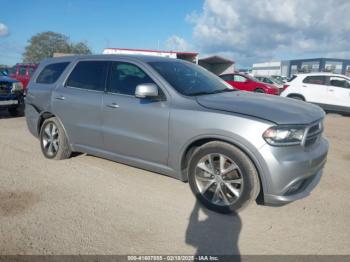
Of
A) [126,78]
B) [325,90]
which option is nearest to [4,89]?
[126,78]

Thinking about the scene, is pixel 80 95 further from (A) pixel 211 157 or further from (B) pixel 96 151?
(A) pixel 211 157

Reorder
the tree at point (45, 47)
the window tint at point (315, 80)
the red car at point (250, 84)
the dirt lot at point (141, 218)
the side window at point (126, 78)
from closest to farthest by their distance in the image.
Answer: the dirt lot at point (141, 218), the side window at point (126, 78), the window tint at point (315, 80), the red car at point (250, 84), the tree at point (45, 47)

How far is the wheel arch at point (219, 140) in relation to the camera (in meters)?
3.29

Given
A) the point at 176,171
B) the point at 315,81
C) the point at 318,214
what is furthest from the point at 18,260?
the point at 315,81

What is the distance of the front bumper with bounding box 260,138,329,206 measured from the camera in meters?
3.19

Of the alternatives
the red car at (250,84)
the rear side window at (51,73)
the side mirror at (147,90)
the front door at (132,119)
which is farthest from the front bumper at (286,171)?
the red car at (250,84)

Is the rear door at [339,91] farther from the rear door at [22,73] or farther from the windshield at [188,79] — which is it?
the rear door at [22,73]

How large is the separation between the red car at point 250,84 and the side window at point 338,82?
4.74 m

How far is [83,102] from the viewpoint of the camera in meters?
4.77

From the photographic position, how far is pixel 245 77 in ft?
59.0

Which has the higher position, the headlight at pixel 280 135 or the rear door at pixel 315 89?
the rear door at pixel 315 89

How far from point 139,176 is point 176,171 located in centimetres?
99

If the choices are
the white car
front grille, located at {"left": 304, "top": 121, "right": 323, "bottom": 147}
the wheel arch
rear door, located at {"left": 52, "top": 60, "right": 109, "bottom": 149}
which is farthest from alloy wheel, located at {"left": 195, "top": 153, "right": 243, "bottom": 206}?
the white car

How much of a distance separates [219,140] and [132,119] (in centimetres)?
129
